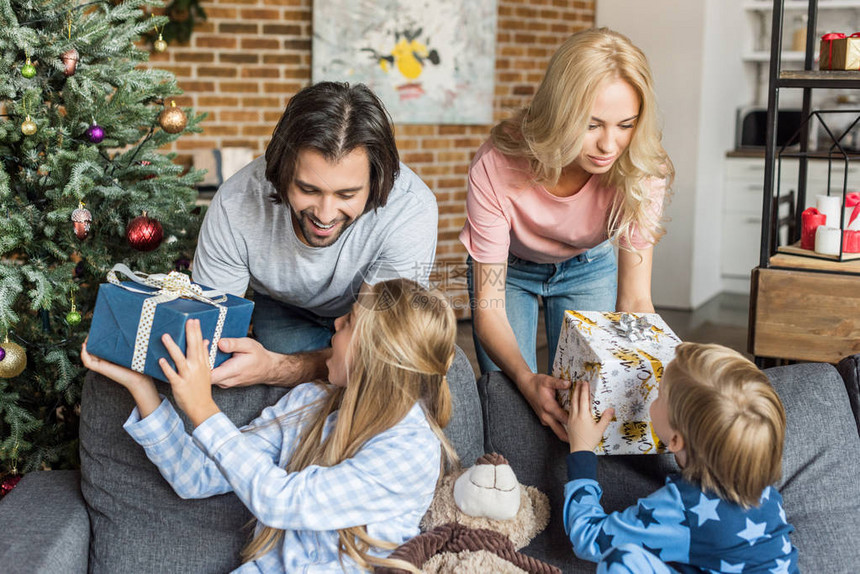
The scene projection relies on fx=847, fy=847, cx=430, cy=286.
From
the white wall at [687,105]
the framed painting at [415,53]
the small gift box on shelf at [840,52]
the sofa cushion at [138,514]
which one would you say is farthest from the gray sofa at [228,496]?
the white wall at [687,105]

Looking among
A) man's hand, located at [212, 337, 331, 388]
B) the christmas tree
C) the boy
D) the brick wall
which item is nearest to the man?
man's hand, located at [212, 337, 331, 388]

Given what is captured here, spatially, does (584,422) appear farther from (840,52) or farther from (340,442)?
(840,52)

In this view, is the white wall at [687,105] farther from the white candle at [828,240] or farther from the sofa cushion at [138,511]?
the sofa cushion at [138,511]

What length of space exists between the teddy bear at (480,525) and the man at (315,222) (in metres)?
0.41

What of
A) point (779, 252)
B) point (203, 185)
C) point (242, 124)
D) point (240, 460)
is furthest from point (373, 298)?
point (242, 124)

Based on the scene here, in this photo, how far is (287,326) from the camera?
2.19 metres

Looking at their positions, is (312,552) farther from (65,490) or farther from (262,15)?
(262,15)

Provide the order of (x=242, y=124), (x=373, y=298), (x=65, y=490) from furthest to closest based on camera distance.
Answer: (x=242, y=124) → (x=65, y=490) → (x=373, y=298)

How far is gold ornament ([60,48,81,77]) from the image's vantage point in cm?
203

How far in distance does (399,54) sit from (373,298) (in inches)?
134

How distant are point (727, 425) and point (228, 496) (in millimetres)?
954

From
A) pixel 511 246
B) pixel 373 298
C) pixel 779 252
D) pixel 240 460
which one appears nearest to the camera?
pixel 240 460

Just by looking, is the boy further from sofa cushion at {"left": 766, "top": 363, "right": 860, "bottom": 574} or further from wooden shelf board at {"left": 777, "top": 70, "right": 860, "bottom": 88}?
wooden shelf board at {"left": 777, "top": 70, "right": 860, "bottom": 88}

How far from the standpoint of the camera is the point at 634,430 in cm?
161
